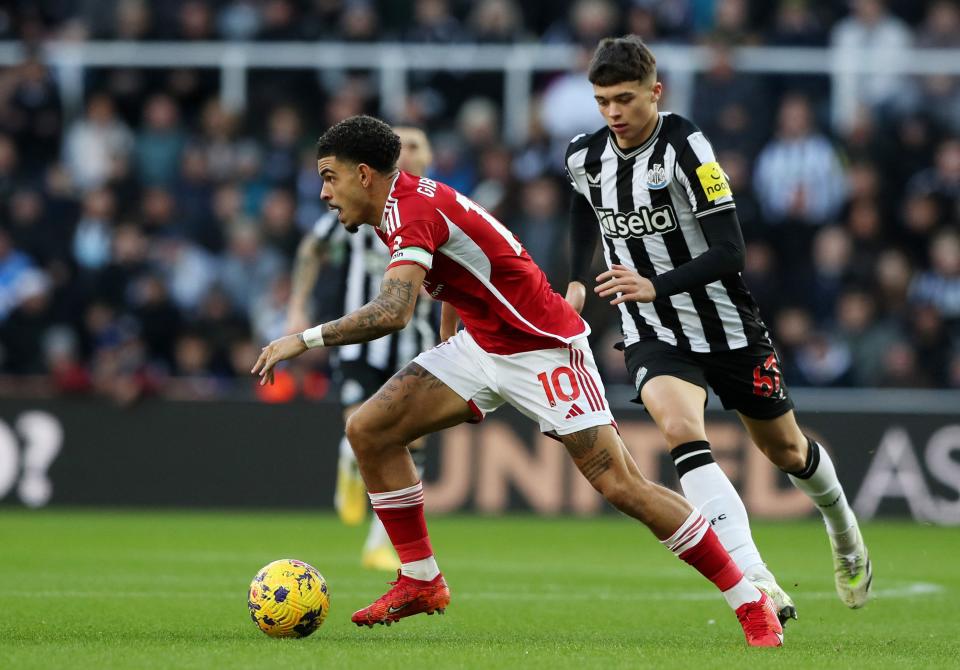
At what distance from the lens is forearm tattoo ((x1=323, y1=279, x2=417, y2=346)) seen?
19.1 feet

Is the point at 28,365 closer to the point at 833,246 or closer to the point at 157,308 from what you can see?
the point at 157,308

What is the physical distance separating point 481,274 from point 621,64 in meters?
1.07

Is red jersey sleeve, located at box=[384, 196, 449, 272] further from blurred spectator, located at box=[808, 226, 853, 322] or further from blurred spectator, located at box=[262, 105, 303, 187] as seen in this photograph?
blurred spectator, located at box=[262, 105, 303, 187]

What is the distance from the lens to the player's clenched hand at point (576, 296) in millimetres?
6914

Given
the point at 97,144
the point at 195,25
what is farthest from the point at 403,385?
the point at 195,25

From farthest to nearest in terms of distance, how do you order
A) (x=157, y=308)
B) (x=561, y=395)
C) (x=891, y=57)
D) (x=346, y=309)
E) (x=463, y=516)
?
1. (x=891, y=57)
2. (x=157, y=308)
3. (x=463, y=516)
4. (x=346, y=309)
5. (x=561, y=395)

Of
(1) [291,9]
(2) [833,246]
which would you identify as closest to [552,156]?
(2) [833,246]

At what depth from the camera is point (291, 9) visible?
17.8 metres

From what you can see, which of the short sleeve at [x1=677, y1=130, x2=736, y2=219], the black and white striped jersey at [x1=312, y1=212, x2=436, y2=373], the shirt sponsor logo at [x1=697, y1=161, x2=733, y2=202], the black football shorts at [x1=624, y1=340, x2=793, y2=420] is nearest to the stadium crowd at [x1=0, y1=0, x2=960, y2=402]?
the black and white striped jersey at [x1=312, y1=212, x2=436, y2=373]

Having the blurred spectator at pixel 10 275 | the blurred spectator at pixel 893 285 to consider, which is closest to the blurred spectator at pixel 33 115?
the blurred spectator at pixel 10 275

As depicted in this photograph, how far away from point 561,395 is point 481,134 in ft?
33.2

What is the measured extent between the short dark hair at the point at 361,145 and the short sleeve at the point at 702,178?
1283 millimetres

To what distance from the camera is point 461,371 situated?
6.46m

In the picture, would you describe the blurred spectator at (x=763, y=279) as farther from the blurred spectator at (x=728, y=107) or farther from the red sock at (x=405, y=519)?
the red sock at (x=405, y=519)
